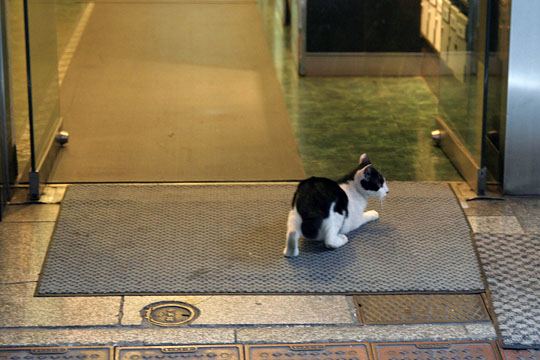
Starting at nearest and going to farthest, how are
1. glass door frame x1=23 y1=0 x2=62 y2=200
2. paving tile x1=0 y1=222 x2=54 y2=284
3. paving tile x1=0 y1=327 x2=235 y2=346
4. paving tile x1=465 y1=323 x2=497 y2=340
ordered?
paving tile x1=0 y1=327 x2=235 y2=346 → paving tile x1=465 y1=323 x2=497 y2=340 → paving tile x1=0 y1=222 x2=54 y2=284 → glass door frame x1=23 y1=0 x2=62 y2=200

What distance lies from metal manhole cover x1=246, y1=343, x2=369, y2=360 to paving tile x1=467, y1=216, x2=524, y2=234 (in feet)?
4.75

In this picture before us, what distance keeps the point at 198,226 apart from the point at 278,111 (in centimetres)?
239

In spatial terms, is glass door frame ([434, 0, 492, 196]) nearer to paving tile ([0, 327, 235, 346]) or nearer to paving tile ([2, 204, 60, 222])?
paving tile ([0, 327, 235, 346])

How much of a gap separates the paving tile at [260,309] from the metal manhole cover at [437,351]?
265mm

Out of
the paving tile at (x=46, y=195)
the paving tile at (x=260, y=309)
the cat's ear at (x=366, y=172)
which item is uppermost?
the cat's ear at (x=366, y=172)

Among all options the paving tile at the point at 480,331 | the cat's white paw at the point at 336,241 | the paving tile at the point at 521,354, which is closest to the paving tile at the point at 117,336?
the cat's white paw at the point at 336,241

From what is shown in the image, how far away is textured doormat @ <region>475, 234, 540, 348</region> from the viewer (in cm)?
472

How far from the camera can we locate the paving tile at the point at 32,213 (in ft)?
19.2

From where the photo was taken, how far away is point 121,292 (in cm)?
501

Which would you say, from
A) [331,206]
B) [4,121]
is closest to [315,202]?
[331,206]

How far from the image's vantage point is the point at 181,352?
14.8 ft

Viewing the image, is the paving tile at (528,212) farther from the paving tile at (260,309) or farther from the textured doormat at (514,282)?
the paving tile at (260,309)

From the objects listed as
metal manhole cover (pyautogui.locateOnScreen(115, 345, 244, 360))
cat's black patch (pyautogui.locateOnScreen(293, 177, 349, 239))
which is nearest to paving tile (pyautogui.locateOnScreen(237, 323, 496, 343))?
metal manhole cover (pyautogui.locateOnScreen(115, 345, 244, 360))

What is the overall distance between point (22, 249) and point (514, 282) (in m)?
2.47
